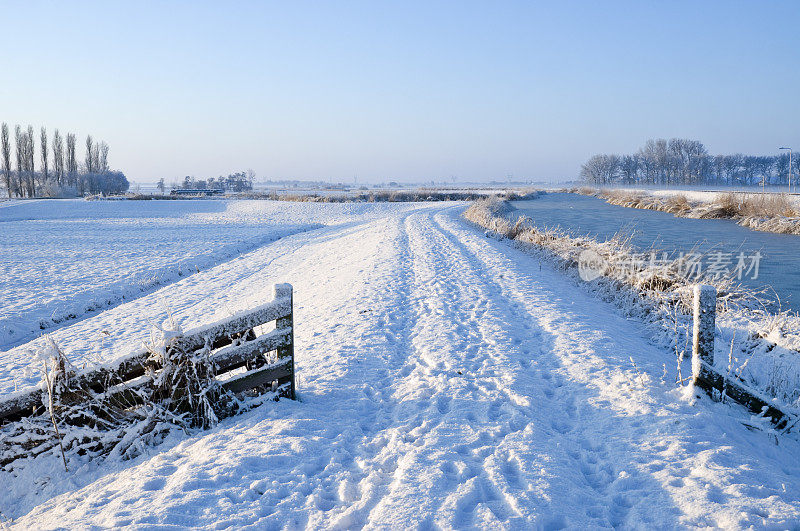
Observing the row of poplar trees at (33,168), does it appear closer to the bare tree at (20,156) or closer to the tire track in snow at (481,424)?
the bare tree at (20,156)

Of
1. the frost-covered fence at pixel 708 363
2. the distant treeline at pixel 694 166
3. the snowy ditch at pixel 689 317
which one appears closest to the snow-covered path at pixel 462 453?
the frost-covered fence at pixel 708 363

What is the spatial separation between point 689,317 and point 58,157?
10196 centimetres

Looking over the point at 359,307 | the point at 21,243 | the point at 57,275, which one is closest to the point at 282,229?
the point at 21,243

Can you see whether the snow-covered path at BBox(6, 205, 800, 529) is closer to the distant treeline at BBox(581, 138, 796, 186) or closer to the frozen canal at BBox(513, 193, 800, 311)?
the frozen canal at BBox(513, 193, 800, 311)

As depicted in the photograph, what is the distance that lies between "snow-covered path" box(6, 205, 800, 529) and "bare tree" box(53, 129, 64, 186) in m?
97.5

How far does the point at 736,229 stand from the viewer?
25.8m

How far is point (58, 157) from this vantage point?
85.0 meters

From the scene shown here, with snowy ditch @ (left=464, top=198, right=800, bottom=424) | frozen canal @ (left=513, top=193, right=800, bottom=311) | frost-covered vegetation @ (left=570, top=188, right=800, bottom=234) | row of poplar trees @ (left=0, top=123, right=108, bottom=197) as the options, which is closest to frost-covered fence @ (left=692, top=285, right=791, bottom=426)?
snowy ditch @ (left=464, top=198, right=800, bottom=424)

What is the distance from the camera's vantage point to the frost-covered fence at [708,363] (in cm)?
489

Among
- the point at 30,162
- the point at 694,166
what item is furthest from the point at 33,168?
the point at 694,166

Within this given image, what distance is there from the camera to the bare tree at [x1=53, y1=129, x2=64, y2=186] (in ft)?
277

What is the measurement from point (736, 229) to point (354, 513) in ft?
95.3

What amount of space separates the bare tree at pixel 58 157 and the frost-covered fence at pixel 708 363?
3976 inches

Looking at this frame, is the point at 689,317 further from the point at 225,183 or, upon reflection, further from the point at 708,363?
the point at 225,183
